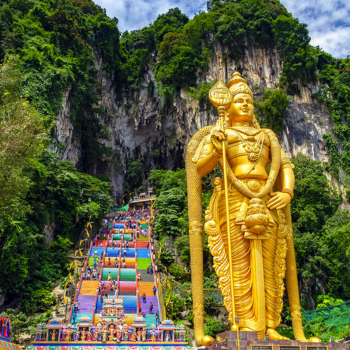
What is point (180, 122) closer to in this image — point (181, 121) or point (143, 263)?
point (181, 121)

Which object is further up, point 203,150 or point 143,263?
point 203,150

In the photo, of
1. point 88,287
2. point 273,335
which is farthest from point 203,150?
point 88,287

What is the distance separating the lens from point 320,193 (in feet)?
50.4

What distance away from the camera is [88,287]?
1273cm

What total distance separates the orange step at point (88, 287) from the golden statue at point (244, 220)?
722 cm

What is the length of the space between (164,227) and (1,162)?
36.6 ft

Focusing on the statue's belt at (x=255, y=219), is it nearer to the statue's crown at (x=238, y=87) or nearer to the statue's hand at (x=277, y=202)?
the statue's hand at (x=277, y=202)

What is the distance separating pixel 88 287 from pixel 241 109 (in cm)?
856

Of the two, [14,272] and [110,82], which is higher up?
[110,82]

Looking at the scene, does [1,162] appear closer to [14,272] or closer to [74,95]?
[14,272]

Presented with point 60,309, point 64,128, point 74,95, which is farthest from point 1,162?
point 74,95

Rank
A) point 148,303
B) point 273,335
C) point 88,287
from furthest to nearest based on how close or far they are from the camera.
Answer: point 88,287
point 148,303
point 273,335

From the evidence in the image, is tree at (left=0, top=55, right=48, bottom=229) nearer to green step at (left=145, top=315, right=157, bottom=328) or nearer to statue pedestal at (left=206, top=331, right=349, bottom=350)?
green step at (left=145, top=315, right=157, bottom=328)

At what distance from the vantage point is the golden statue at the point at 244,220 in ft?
18.6
